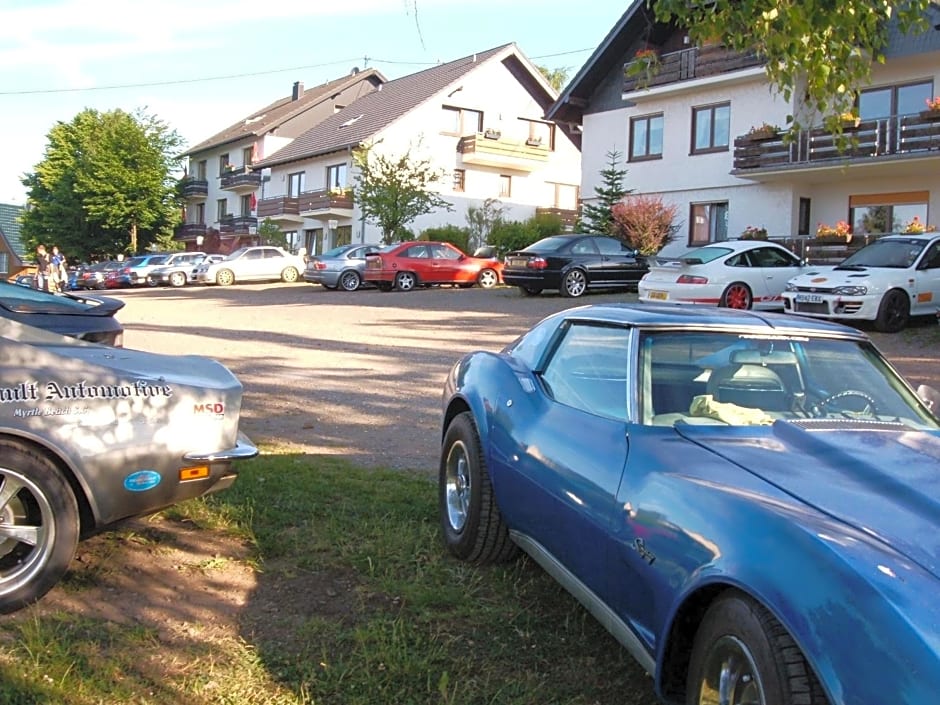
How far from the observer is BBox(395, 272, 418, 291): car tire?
26.2 metres

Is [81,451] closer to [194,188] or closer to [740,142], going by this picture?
[740,142]

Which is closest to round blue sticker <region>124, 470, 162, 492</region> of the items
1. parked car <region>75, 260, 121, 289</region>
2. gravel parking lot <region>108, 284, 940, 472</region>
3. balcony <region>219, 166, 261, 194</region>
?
gravel parking lot <region>108, 284, 940, 472</region>

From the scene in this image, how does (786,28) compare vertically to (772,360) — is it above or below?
above

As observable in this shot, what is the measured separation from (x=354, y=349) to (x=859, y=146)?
41.9 ft

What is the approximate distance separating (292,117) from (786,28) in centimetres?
5095

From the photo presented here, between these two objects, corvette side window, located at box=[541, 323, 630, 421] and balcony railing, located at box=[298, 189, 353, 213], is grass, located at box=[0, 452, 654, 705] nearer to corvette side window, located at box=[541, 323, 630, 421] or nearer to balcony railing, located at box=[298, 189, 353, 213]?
corvette side window, located at box=[541, 323, 630, 421]

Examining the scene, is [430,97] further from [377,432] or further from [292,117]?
[377,432]

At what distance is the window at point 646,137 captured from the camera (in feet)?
92.4

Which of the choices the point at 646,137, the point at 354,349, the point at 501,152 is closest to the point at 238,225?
the point at 501,152

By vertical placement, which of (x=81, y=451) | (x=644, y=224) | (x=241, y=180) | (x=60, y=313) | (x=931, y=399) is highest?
(x=241, y=180)

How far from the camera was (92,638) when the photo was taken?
141 inches

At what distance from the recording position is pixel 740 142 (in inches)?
954

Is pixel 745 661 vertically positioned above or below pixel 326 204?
below

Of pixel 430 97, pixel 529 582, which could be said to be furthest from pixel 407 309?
pixel 430 97
